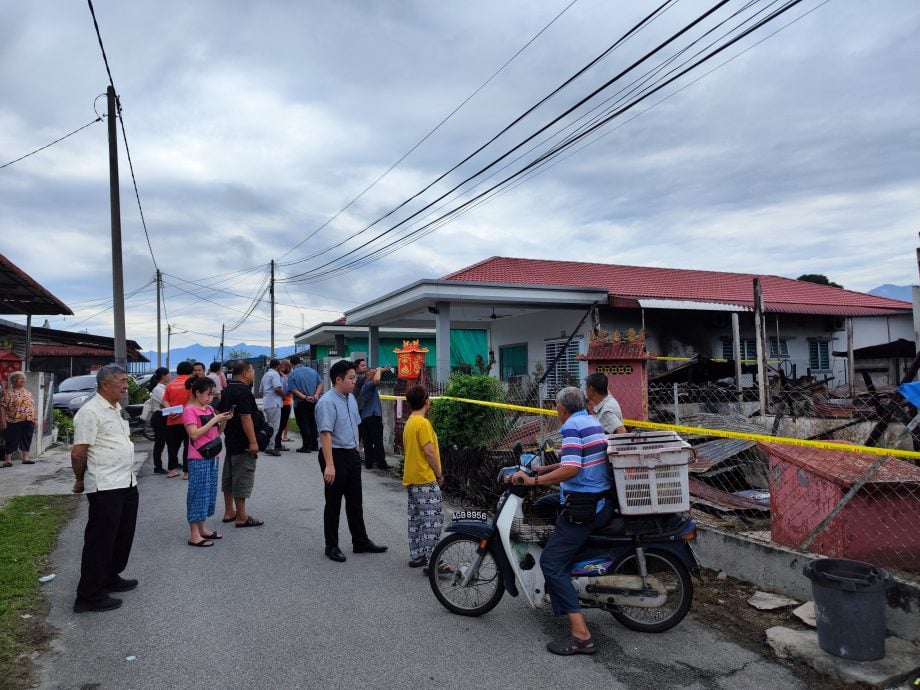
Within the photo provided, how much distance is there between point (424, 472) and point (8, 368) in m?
10.2

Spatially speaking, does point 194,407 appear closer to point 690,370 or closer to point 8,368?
point 8,368

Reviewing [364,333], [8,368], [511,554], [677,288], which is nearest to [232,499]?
[511,554]

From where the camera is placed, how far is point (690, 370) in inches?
541

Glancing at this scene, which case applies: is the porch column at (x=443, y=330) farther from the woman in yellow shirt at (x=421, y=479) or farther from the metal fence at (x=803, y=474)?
the woman in yellow shirt at (x=421, y=479)

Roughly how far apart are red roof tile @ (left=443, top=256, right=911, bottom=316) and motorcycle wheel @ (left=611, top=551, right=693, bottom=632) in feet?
40.4

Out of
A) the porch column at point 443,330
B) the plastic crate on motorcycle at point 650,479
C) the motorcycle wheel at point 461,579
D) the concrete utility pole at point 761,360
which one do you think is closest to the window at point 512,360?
the porch column at point 443,330

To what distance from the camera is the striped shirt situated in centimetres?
421

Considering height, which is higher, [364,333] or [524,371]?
[364,333]

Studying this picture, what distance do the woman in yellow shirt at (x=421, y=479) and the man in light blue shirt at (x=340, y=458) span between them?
650 millimetres

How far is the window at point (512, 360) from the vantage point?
21.2 m

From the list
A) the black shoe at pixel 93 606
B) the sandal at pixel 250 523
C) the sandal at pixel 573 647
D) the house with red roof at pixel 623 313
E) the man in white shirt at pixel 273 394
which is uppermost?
the house with red roof at pixel 623 313

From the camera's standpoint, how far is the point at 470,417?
386 inches

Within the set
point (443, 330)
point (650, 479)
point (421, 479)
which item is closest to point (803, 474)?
point (650, 479)

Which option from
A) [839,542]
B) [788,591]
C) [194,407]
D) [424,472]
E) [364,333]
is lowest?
[788,591]
